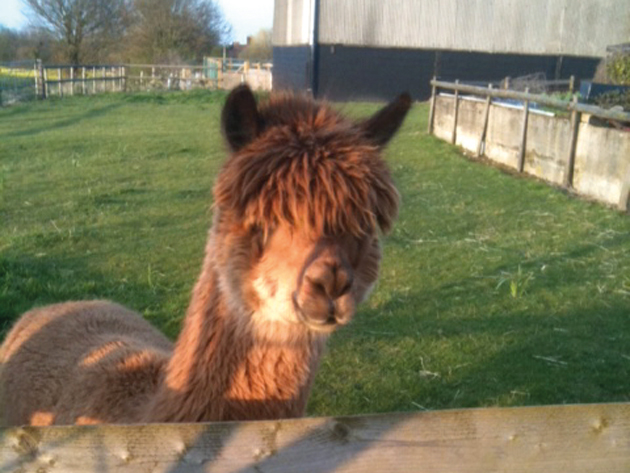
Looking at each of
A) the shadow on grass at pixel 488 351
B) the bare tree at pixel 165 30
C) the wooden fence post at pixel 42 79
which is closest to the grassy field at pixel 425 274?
the shadow on grass at pixel 488 351

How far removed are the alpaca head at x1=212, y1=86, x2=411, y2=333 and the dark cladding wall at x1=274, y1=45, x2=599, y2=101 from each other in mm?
33153

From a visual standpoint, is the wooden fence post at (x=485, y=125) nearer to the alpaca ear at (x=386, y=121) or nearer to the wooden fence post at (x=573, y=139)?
the wooden fence post at (x=573, y=139)

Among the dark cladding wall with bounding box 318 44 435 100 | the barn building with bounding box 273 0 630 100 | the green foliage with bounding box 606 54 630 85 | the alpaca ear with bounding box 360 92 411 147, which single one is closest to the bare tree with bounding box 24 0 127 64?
the barn building with bounding box 273 0 630 100

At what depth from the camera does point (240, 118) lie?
3021 mm

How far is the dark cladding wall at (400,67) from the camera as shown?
37.0m

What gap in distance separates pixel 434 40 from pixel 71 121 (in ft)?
64.4

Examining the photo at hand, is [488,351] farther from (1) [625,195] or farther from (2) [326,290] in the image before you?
(1) [625,195]

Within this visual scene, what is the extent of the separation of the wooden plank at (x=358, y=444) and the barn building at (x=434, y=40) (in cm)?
3390

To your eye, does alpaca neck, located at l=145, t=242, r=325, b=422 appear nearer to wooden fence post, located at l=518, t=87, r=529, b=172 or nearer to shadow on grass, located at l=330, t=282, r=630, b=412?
shadow on grass, located at l=330, t=282, r=630, b=412

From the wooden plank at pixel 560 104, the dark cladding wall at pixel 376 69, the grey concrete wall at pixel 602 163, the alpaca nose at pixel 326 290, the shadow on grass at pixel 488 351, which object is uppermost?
the dark cladding wall at pixel 376 69

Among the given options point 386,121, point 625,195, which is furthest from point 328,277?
point 625,195

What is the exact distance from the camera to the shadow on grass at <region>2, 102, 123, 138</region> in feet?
76.8

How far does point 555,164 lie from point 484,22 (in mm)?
26571

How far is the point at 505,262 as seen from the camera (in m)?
9.09
